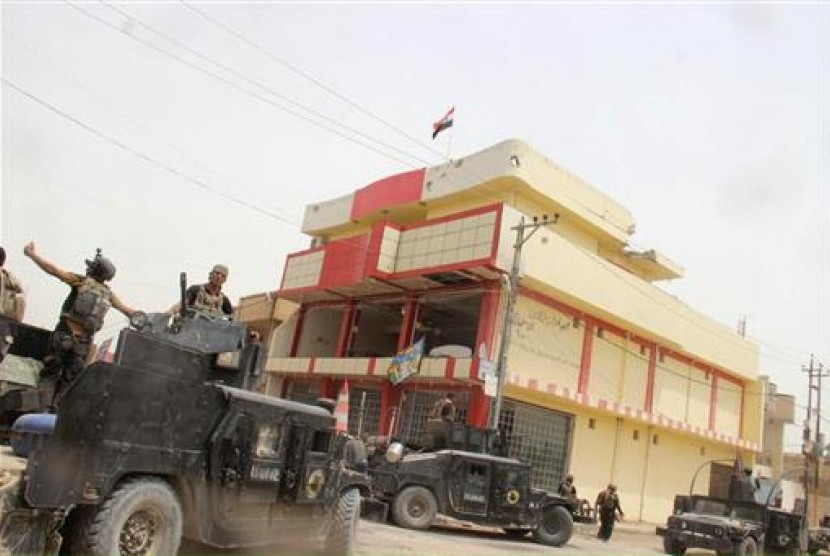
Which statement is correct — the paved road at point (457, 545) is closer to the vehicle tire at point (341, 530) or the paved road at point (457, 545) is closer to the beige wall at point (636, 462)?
the vehicle tire at point (341, 530)

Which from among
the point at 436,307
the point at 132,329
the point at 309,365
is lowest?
the point at 132,329

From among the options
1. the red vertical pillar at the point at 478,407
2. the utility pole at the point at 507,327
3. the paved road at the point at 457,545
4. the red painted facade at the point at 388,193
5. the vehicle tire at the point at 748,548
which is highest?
the red painted facade at the point at 388,193

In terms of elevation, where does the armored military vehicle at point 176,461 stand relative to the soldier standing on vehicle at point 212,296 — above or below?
below

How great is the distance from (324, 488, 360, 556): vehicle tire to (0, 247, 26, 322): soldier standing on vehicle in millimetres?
3934

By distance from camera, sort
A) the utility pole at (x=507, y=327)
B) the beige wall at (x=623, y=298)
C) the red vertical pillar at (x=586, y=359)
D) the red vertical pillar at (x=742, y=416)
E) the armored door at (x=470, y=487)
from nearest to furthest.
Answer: the armored door at (x=470, y=487) → the utility pole at (x=507, y=327) → the beige wall at (x=623, y=298) → the red vertical pillar at (x=586, y=359) → the red vertical pillar at (x=742, y=416)

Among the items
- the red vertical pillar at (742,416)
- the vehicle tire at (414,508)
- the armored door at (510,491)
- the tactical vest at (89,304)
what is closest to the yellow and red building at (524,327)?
the red vertical pillar at (742,416)

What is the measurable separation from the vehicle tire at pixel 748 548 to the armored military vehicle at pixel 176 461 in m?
11.7

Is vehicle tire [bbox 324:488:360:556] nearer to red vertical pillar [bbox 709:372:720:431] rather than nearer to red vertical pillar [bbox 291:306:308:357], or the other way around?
red vertical pillar [bbox 291:306:308:357]

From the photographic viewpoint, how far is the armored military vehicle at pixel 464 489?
14.2 meters

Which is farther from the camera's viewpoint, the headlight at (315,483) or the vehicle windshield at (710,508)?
the vehicle windshield at (710,508)

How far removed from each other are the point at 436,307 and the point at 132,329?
21.5 meters

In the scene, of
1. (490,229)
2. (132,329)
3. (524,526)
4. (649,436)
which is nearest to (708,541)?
(524,526)

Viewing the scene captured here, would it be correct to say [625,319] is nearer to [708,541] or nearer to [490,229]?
[490,229]

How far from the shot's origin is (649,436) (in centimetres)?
2941
